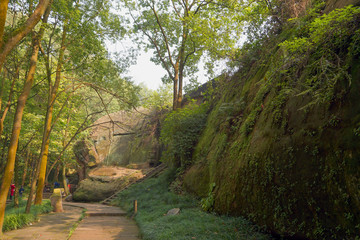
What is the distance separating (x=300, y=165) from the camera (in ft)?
15.1

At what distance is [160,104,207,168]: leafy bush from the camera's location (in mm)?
13789

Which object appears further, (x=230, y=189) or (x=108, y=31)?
(x=108, y=31)

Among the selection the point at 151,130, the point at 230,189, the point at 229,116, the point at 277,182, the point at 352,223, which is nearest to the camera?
the point at 352,223

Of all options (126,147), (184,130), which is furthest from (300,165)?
(126,147)

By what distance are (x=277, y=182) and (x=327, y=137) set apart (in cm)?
141

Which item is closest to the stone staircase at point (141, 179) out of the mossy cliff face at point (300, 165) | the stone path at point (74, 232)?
the stone path at point (74, 232)

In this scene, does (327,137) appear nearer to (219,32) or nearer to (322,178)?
(322,178)

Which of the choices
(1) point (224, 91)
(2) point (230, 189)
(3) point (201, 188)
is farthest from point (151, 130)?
(2) point (230, 189)

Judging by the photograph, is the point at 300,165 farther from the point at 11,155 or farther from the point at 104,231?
the point at 11,155

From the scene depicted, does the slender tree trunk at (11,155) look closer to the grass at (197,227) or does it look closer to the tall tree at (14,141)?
the tall tree at (14,141)

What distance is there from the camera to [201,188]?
33.4 ft

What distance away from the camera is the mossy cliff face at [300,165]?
3748 millimetres

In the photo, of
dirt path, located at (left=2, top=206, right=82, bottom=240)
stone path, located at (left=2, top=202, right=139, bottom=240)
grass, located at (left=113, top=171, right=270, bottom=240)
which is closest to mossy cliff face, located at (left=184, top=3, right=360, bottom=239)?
grass, located at (left=113, top=171, right=270, bottom=240)

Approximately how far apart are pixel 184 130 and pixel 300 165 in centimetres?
989
